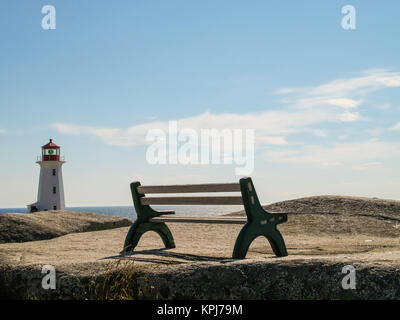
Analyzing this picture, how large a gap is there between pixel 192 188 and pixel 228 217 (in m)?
0.63

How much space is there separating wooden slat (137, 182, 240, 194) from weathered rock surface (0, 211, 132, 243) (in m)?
3.98

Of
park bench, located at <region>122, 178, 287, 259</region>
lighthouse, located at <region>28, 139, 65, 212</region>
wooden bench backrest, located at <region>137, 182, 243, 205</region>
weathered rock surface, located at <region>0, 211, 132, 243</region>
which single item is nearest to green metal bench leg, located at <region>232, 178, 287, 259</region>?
park bench, located at <region>122, 178, 287, 259</region>

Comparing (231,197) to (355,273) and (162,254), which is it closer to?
(162,254)

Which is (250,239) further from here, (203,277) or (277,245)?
(203,277)

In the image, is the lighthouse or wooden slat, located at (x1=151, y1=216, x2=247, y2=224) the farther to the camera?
the lighthouse

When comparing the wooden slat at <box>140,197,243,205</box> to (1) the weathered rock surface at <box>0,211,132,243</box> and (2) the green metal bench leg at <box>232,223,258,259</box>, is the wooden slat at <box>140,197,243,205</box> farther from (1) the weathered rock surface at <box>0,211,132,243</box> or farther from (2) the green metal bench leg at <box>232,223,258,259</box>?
(1) the weathered rock surface at <box>0,211,132,243</box>

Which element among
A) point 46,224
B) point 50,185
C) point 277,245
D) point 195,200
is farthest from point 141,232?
point 50,185

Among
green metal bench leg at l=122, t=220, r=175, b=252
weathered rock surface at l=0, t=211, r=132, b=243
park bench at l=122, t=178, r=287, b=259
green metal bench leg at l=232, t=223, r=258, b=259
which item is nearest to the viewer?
green metal bench leg at l=232, t=223, r=258, b=259

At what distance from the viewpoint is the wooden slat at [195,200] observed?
5.67 meters

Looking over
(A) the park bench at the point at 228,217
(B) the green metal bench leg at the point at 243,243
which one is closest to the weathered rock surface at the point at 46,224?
(A) the park bench at the point at 228,217

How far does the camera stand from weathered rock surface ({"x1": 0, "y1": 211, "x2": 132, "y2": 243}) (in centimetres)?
941

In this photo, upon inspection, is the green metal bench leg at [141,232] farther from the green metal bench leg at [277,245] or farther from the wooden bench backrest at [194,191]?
the green metal bench leg at [277,245]

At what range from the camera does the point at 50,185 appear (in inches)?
1220

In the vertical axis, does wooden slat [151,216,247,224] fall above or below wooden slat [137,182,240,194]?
below
